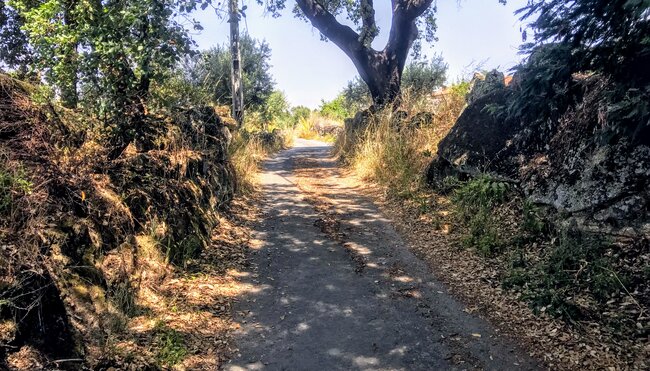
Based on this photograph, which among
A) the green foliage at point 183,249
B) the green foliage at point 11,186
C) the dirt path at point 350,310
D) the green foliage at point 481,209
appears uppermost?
the green foliage at point 11,186

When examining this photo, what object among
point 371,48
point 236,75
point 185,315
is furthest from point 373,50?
point 185,315

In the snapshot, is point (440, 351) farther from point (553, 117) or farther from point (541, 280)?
point (553, 117)

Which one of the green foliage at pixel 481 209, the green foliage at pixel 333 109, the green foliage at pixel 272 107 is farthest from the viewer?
the green foliage at pixel 333 109

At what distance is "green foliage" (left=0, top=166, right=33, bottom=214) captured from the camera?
313 cm

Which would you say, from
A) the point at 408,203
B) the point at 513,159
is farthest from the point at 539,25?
the point at 408,203

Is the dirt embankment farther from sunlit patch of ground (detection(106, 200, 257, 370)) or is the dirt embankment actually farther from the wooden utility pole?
the wooden utility pole

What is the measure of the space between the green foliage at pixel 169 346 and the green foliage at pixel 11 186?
1467 mm

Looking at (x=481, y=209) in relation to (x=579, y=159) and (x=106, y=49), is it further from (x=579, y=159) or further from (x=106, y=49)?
(x=106, y=49)

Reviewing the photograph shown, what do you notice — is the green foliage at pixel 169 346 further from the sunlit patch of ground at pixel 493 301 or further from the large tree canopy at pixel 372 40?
the large tree canopy at pixel 372 40

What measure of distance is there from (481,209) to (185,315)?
394 centimetres

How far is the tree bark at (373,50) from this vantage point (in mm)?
12023

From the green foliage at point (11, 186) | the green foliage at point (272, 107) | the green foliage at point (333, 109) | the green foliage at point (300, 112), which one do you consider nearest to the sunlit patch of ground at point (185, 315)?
the green foliage at point (11, 186)

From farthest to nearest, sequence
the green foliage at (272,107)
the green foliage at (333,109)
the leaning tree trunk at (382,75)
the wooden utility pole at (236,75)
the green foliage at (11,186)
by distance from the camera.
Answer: the green foliage at (333,109)
the green foliage at (272,107)
the wooden utility pole at (236,75)
the leaning tree trunk at (382,75)
the green foliage at (11,186)

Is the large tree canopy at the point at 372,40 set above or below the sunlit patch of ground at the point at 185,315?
above
